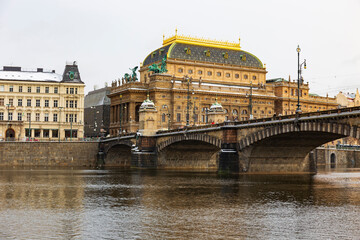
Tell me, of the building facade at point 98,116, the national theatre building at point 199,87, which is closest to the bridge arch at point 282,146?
the national theatre building at point 199,87

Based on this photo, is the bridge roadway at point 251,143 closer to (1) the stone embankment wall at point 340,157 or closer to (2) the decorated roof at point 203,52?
(1) the stone embankment wall at point 340,157

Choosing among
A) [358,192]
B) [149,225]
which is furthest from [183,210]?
[358,192]

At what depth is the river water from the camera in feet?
97.0

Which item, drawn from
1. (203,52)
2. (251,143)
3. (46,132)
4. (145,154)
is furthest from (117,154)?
(251,143)

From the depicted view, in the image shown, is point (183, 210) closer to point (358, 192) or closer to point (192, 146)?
point (358, 192)

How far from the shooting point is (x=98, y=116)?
17538cm

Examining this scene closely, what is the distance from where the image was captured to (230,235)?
2898 centimetres

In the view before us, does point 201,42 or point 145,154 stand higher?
point 201,42

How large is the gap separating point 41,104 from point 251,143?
76.1m

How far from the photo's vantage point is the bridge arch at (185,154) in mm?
97438

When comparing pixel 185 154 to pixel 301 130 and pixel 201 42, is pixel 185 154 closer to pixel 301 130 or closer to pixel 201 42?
pixel 301 130

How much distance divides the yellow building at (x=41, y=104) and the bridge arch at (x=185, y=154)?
40689 millimetres

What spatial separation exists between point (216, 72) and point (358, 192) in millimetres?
109249

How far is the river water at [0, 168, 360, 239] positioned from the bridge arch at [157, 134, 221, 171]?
41.4m
